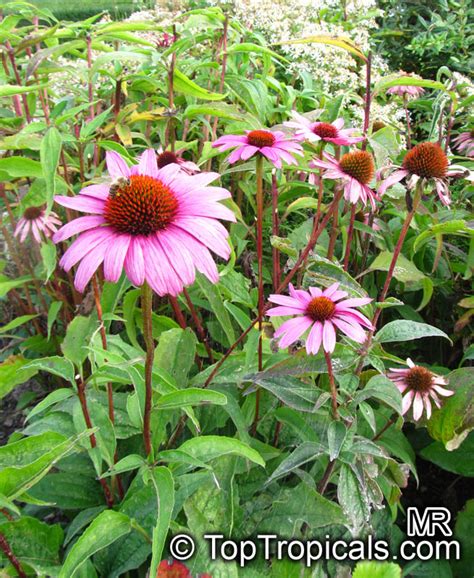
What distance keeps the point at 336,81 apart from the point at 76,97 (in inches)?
41.9

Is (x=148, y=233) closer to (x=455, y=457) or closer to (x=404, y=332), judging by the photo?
(x=404, y=332)

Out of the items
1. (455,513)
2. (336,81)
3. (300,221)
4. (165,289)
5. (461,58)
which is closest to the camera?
Answer: (165,289)

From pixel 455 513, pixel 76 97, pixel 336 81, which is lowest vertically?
pixel 455 513

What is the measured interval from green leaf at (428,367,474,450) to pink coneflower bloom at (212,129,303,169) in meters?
0.56

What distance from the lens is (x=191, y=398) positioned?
77cm

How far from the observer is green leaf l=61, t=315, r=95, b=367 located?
3.29 feet

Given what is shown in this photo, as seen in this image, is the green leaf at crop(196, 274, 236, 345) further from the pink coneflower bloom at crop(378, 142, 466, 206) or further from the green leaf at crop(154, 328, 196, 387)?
the pink coneflower bloom at crop(378, 142, 466, 206)

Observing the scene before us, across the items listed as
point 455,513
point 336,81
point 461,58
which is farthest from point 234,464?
point 461,58

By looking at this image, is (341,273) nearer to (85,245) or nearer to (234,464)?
(234,464)

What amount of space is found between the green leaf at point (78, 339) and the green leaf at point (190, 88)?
50 cm

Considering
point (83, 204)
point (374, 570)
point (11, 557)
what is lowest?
point (11, 557)

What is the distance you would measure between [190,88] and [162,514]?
853mm

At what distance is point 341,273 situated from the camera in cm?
103

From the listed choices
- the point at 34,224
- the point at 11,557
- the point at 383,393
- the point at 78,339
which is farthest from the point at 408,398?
the point at 34,224
